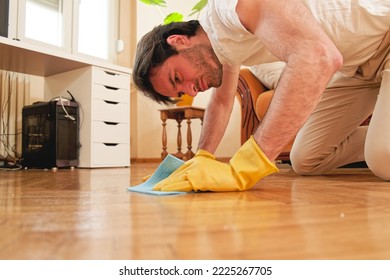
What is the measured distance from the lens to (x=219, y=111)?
1191 millimetres

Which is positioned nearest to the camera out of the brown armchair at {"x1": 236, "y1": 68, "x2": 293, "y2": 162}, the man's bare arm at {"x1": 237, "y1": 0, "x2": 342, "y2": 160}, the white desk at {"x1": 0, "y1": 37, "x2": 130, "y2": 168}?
the man's bare arm at {"x1": 237, "y1": 0, "x2": 342, "y2": 160}

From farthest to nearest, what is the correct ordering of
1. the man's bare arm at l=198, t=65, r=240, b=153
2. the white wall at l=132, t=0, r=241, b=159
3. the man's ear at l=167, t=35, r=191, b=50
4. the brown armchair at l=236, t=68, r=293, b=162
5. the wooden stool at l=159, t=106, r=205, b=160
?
the white wall at l=132, t=0, r=241, b=159 → the wooden stool at l=159, t=106, r=205, b=160 → the brown armchair at l=236, t=68, r=293, b=162 → the man's bare arm at l=198, t=65, r=240, b=153 → the man's ear at l=167, t=35, r=191, b=50

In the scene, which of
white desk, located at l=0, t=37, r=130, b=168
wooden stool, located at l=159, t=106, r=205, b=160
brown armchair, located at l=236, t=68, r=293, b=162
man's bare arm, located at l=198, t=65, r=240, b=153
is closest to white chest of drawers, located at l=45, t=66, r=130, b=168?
white desk, located at l=0, t=37, r=130, b=168

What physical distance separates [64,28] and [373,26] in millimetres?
2622

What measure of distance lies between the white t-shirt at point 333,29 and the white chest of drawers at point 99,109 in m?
1.58

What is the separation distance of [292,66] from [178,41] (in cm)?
38

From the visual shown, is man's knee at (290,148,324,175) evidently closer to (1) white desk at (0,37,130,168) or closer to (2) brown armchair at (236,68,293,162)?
(2) brown armchair at (236,68,293,162)

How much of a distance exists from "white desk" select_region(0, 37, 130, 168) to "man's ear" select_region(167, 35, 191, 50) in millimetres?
1403

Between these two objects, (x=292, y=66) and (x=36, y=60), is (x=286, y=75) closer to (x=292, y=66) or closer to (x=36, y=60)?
(x=292, y=66)

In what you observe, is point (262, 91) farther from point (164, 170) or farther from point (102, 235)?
point (102, 235)

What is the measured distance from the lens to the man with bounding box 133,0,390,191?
2.43 ft

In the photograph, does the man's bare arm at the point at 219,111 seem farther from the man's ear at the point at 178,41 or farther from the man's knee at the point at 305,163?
the man's knee at the point at 305,163

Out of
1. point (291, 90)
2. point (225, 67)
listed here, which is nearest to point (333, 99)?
point (225, 67)
